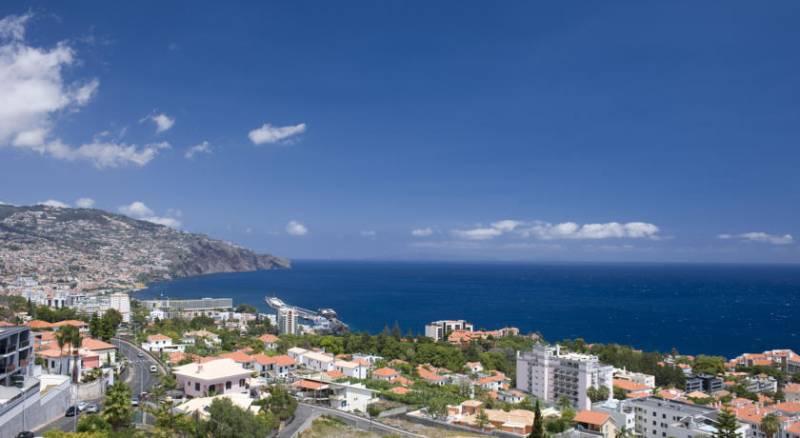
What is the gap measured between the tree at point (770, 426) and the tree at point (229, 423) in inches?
1051

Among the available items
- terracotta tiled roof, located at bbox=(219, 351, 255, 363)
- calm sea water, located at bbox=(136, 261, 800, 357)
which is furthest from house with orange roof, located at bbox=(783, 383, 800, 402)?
terracotta tiled roof, located at bbox=(219, 351, 255, 363)

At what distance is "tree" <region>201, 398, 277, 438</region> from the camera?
18.3 metres

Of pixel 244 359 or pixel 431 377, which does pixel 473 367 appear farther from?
pixel 244 359

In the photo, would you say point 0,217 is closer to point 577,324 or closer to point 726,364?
point 577,324

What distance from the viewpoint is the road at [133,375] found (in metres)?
20.4

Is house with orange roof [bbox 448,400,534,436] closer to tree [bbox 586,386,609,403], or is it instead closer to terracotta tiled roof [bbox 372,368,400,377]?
terracotta tiled roof [bbox 372,368,400,377]

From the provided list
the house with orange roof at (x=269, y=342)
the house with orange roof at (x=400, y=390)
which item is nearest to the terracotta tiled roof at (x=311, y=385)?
the house with orange roof at (x=400, y=390)

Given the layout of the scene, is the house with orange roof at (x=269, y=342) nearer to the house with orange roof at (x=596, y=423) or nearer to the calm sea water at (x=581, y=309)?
the house with orange roof at (x=596, y=423)

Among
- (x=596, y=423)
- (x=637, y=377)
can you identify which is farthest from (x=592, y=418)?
(x=637, y=377)

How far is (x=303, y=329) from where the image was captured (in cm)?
7369

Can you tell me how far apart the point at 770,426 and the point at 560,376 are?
13.2 meters

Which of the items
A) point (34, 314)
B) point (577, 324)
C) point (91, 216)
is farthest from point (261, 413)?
point (91, 216)

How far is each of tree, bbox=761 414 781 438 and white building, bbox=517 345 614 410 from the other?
954 cm

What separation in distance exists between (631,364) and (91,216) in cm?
18794
